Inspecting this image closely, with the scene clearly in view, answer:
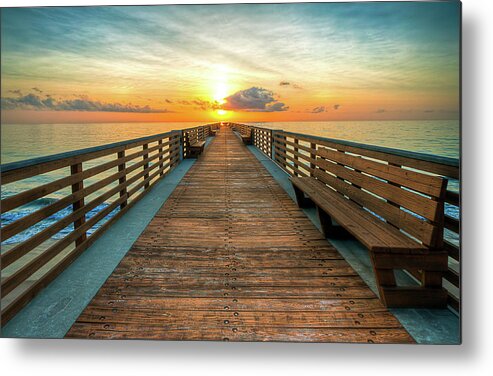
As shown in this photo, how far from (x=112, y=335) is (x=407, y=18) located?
3.65 meters

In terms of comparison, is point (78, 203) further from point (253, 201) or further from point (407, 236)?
point (407, 236)

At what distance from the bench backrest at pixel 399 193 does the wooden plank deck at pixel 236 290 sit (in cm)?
62

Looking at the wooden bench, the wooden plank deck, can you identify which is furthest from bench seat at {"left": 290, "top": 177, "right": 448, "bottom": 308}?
the wooden plank deck

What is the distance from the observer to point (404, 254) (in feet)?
7.66

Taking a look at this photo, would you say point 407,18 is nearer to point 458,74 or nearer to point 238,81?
point 458,74

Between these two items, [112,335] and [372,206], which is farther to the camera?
[372,206]

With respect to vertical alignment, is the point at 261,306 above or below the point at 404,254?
below

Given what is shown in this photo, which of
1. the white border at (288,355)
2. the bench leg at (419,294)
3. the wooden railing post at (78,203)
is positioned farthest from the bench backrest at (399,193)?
the wooden railing post at (78,203)

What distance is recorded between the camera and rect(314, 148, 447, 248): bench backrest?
7.45 feet

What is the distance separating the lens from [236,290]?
8.84 feet

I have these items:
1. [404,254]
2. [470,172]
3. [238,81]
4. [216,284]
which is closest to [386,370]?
[404,254]

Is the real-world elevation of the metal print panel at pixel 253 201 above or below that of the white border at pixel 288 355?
above

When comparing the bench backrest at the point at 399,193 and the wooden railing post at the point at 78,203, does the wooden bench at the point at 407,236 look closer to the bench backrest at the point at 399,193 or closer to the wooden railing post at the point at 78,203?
the bench backrest at the point at 399,193

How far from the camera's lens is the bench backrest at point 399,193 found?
2.27 metres
